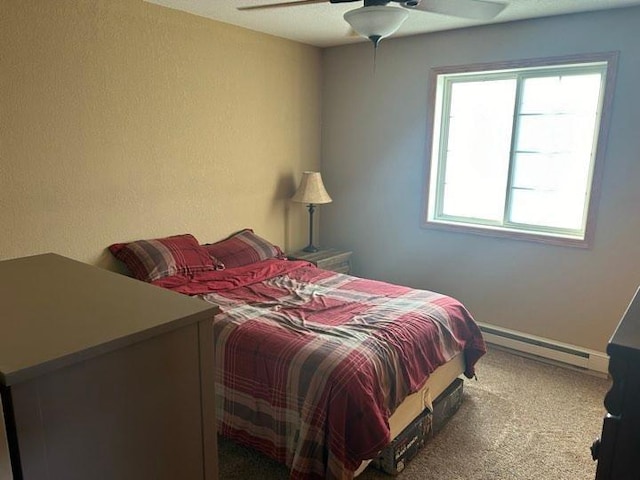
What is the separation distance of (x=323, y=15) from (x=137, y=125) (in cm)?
143

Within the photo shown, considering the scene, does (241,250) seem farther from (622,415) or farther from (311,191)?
(622,415)

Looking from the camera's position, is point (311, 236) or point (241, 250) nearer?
point (241, 250)

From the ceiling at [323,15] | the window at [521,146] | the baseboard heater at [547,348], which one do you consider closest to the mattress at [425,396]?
the baseboard heater at [547,348]

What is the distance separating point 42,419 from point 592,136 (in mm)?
3379

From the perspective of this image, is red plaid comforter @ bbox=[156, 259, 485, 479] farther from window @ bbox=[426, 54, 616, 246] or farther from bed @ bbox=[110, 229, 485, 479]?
window @ bbox=[426, 54, 616, 246]

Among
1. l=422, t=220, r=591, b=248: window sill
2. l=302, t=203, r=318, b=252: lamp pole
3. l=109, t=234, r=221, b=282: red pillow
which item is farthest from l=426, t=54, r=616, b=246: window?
l=109, t=234, r=221, b=282: red pillow

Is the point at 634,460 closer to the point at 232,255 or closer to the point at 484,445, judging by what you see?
the point at 484,445

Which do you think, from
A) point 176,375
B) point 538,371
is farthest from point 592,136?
point 176,375

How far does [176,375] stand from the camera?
2.96 feet

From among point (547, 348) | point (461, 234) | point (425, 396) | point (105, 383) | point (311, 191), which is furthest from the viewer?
point (311, 191)

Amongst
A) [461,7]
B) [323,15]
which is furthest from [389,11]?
[323,15]

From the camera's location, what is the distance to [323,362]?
75.8 inches

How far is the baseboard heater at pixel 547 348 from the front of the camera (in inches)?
122

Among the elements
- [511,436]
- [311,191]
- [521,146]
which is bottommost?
[511,436]
